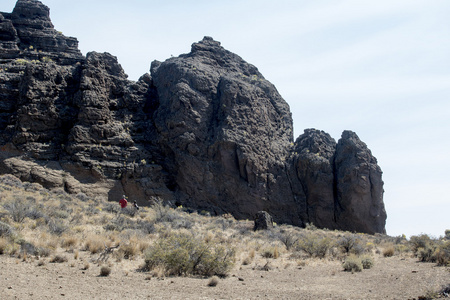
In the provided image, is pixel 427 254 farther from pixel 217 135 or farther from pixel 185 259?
pixel 217 135

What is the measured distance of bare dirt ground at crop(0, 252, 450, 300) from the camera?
9.04 metres

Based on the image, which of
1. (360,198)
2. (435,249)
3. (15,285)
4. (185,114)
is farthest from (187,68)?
(15,285)

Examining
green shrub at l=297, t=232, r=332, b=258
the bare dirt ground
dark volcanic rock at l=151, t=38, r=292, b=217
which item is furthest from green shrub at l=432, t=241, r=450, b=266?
dark volcanic rock at l=151, t=38, r=292, b=217

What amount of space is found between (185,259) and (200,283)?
1011 mm

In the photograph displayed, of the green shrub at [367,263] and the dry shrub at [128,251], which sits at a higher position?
the green shrub at [367,263]

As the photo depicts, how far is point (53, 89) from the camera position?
2952cm

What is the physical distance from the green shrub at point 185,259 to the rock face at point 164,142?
55.1 ft

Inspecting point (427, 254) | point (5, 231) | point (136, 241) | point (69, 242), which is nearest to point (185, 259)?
point (136, 241)

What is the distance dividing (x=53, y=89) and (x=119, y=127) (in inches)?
208

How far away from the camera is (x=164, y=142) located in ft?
102

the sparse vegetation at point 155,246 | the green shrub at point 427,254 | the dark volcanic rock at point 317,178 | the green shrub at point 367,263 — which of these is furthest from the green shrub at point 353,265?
the dark volcanic rock at point 317,178

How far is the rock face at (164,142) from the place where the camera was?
28.2 meters

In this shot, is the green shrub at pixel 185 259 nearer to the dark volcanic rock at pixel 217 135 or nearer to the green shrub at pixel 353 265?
the green shrub at pixel 353 265

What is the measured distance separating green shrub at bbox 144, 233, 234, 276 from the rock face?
662 inches
